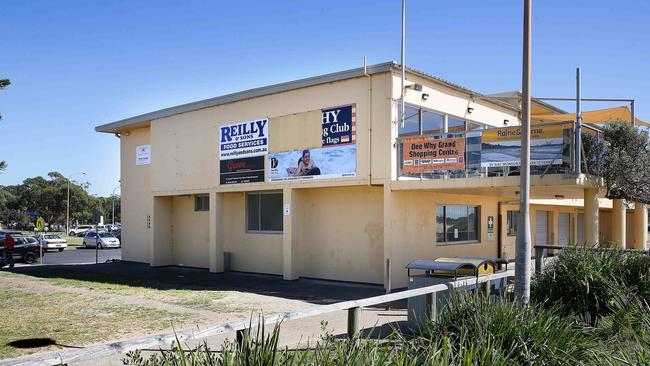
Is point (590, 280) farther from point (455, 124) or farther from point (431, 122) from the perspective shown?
point (455, 124)

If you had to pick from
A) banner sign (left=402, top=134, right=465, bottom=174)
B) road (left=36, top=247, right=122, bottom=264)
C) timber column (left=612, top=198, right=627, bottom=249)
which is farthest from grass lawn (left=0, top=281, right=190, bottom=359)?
road (left=36, top=247, right=122, bottom=264)

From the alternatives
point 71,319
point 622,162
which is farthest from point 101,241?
point 622,162

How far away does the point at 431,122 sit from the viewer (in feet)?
58.2

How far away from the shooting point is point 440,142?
14.8 m

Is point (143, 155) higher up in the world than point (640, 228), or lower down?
higher up

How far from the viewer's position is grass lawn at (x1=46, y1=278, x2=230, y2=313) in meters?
13.1

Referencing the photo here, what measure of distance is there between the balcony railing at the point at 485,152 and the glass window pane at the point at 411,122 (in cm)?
132

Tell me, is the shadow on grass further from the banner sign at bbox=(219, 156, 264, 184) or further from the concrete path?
the banner sign at bbox=(219, 156, 264, 184)

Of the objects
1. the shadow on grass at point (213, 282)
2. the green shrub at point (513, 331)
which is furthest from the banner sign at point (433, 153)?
the green shrub at point (513, 331)

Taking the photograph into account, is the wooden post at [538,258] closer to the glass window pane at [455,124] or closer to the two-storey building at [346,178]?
the two-storey building at [346,178]

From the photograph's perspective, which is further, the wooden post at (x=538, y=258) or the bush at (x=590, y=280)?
the wooden post at (x=538, y=258)

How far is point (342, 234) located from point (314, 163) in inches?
92.6

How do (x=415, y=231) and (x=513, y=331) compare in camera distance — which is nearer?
(x=513, y=331)

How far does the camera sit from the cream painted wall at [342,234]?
16438 mm
